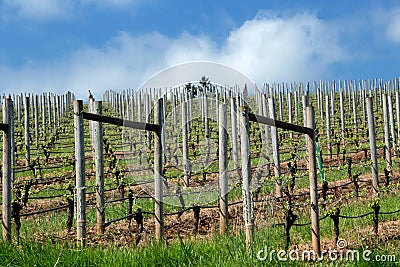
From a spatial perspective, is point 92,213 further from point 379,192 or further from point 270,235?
point 379,192

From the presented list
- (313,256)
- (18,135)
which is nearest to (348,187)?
(313,256)

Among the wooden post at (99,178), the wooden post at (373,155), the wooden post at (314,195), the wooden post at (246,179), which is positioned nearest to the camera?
the wooden post at (246,179)

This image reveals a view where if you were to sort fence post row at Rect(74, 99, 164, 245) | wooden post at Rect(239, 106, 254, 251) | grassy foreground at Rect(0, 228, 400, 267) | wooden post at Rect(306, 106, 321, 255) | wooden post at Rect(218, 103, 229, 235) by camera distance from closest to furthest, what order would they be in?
grassy foreground at Rect(0, 228, 400, 267)
wooden post at Rect(239, 106, 254, 251)
wooden post at Rect(306, 106, 321, 255)
fence post row at Rect(74, 99, 164, 245)
wooden post at Rect(218, 103, 229, 235)

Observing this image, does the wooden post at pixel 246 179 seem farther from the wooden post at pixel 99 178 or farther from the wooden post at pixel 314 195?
the wooden post at pixel 99 178

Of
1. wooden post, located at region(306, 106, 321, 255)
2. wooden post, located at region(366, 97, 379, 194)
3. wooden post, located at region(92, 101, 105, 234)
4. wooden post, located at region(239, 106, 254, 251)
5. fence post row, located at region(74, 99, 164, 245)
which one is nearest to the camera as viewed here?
wooden post, located at region(239, 106, 254, 251)

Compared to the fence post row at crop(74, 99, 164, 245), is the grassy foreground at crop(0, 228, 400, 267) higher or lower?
lower

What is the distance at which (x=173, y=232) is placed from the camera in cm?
756

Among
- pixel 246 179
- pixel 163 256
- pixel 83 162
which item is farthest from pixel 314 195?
pixel 83 162

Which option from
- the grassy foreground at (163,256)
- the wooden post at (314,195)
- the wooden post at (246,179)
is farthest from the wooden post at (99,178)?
the wooden post at (314,195)

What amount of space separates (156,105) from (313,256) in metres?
2.48

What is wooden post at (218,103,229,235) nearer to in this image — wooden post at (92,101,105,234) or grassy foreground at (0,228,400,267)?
wooden post at (92,101,105,234)

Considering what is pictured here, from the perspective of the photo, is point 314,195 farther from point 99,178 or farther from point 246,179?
point 99,178

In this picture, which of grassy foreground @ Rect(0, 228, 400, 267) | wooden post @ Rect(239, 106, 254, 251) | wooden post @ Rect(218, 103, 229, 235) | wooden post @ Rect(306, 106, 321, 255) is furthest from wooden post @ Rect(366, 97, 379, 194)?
wooden post @ Rect(239, 106, 254, 251)

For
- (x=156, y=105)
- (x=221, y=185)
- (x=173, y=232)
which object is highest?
(x=156, y=105)
